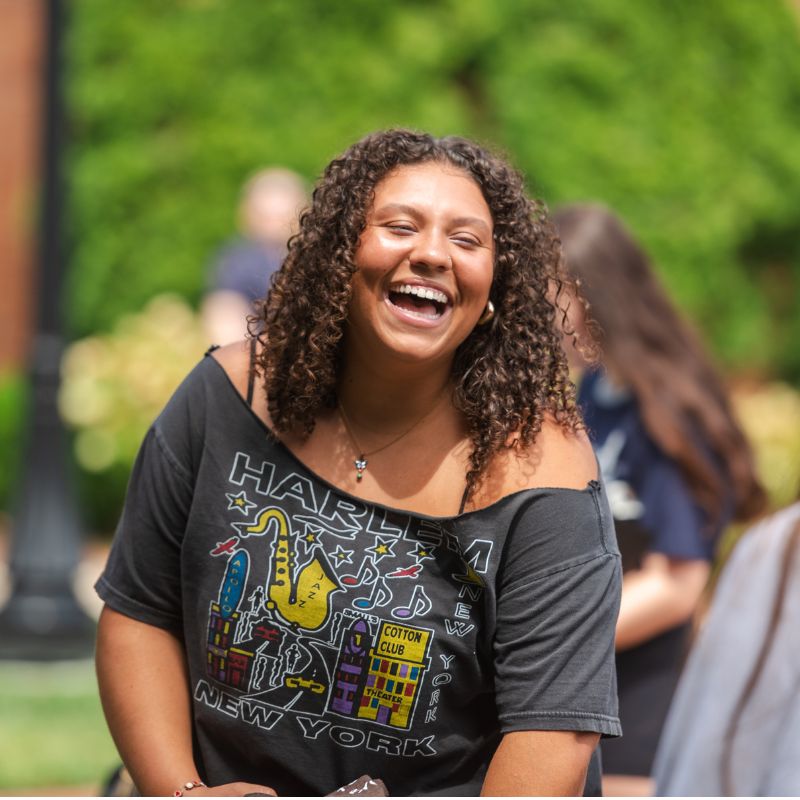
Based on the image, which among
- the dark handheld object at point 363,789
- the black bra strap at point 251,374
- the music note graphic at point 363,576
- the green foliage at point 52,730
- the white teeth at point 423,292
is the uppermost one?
the white teeth at point 423,292

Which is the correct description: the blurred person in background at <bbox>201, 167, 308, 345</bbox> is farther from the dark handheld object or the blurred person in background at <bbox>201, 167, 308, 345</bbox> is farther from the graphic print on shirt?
the dark handheld object

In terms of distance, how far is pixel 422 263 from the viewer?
2.10m

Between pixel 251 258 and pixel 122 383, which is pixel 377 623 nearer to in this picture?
pixel 251 258

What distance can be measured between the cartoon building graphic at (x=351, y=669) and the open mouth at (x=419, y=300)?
48 centimetres

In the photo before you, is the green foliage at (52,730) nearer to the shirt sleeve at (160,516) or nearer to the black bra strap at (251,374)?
the shirt sleeve at (160,516)

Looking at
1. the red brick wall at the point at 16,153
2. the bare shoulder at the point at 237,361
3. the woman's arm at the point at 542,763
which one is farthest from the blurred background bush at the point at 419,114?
the woman's arm at the point at 542,763

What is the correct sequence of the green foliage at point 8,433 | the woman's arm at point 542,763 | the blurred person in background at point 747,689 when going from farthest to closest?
the green foliage at point 8,433 < the blurred person in background at point 747,689 < the woman's arm at point 542,763

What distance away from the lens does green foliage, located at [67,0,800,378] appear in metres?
10.2

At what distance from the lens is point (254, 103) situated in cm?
1032

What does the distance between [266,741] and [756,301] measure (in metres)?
9.59

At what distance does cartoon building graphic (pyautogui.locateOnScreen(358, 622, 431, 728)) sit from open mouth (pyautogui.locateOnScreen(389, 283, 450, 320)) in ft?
1.57

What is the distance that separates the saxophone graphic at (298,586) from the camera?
2092 mm

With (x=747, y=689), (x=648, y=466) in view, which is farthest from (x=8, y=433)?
(x=747, y=689)

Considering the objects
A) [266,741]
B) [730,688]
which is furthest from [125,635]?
[730,688]
